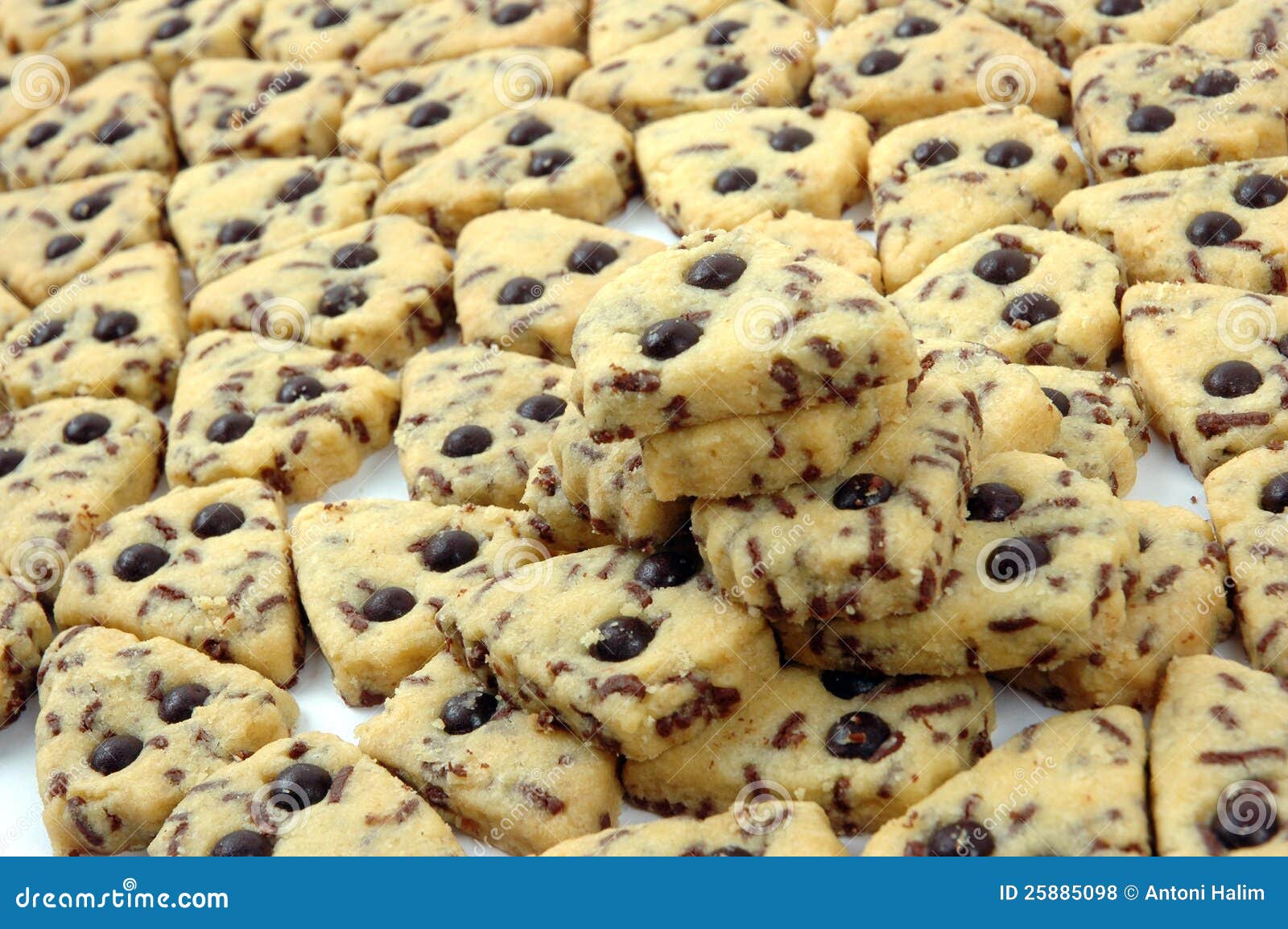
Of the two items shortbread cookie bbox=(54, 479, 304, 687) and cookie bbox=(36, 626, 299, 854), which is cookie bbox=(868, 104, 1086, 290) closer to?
shortbread cookie bbox=(54, 479, 304, 687)

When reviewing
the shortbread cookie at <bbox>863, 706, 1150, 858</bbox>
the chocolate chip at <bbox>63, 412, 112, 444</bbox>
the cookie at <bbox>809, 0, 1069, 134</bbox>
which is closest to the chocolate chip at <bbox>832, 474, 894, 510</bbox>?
the shortbread cookie at <bbox>863, 706, 1150, 858</bbox>

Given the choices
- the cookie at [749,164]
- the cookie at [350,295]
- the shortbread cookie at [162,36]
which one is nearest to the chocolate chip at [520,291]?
the cookie at [350,295]

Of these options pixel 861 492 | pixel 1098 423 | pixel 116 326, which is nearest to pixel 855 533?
pixel 861 492

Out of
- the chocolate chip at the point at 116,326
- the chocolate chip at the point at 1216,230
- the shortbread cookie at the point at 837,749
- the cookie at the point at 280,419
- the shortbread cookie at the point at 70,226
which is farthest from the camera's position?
the shortbread cookie at the point at 70,226

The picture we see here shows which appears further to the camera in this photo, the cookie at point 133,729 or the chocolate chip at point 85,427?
the chocolate chip at point 85,427

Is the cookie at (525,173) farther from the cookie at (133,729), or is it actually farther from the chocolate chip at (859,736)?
the chocolate chip at (859,736)
